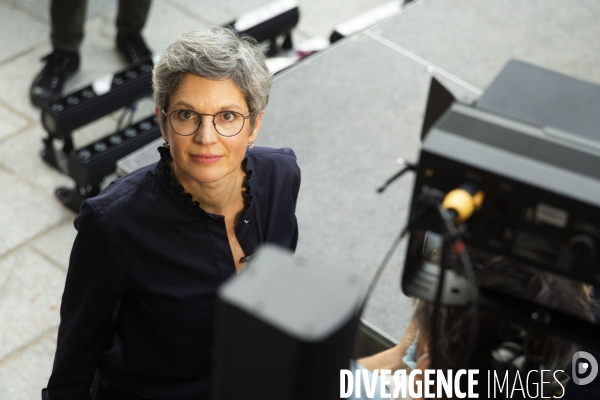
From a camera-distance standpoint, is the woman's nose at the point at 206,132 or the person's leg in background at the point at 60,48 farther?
the person's leg in background at the point at 60,48

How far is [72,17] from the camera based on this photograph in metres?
3.75

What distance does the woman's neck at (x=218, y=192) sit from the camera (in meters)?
1.81

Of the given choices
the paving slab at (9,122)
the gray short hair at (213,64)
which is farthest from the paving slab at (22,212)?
the gray short hair at (213,64)

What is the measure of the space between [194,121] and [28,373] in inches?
57.2

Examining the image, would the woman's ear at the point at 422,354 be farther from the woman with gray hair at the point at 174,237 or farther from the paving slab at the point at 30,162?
the paving slab at the point at 30,162

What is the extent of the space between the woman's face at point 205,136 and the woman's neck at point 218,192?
0.09 ft

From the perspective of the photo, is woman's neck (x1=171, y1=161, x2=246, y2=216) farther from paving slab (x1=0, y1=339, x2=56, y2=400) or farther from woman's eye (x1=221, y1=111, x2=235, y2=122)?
paving slab (x1=0, y1=339, x2=56, y2=400)

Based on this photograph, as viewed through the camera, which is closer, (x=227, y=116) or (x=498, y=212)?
(x=498, y=212)

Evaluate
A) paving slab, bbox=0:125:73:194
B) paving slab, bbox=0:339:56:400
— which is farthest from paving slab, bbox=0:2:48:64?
paving slab, bbox=0:339:56:400

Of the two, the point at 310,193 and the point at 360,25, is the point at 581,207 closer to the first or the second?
the point at 310,193

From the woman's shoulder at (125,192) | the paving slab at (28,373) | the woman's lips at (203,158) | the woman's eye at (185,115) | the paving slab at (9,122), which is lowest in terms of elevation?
the paving slab at (28,373)

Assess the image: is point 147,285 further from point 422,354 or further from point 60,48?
point 60,48

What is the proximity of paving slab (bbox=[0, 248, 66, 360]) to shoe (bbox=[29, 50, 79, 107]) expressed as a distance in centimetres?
84

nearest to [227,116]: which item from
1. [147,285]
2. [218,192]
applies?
[218,192]
